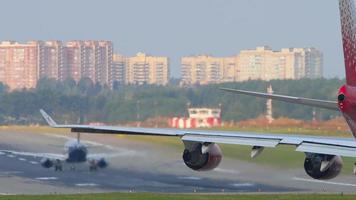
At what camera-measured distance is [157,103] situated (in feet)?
309

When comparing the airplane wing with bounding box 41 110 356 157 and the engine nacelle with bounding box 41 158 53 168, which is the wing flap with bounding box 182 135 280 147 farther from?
the engine nacelle with bounding box 41 158 53 168

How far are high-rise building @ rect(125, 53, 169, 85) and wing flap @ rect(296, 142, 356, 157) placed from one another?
120 metres

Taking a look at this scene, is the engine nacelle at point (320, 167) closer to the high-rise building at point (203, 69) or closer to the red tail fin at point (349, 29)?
the red tail fin at point (349, 29)

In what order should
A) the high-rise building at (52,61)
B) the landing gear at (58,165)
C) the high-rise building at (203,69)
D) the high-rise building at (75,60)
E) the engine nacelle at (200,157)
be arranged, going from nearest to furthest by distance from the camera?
the engine nacelle at (200,157) < the landing gear at (58,165) < the high-rise building at (52,61) < the high-rise building at (75,60) < the high-rise building at (203,69)

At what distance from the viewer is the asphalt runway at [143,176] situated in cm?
5222

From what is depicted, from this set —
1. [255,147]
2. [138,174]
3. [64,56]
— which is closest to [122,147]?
[138,174]

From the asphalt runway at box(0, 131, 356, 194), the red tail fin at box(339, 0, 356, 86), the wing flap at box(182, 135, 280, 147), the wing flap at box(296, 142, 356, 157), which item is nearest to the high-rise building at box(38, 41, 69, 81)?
the asphalt runway at box(0, 131, 356, 194)

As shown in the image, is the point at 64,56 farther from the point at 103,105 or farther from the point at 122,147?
the point at 122,147

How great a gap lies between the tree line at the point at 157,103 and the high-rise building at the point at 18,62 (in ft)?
125

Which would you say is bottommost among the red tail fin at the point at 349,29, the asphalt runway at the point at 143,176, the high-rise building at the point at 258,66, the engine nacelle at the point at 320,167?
the asphalt runway at the point at 143,176

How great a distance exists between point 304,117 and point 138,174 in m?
27.6

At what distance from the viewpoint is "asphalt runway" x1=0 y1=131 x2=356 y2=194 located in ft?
171

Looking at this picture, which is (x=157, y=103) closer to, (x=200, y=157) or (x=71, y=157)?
(x=71, y=157)

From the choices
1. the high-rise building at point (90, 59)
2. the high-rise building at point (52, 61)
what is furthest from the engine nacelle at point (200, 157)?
the high-rise building at point (90, 59)
